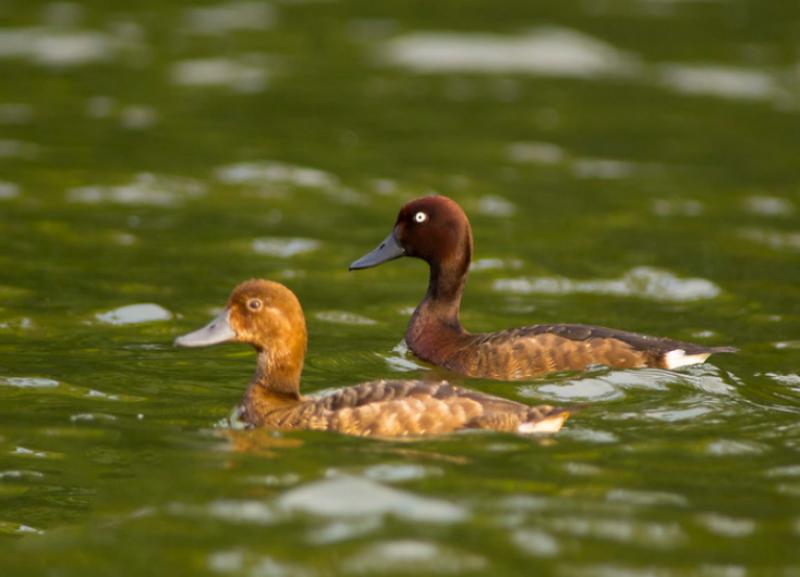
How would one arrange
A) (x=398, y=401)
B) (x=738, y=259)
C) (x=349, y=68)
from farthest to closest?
(x=349, y=68)
(x=738, y=259)
(x=398, y=401)

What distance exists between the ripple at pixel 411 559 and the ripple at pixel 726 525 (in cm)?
106

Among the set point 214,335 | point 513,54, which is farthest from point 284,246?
point 513,54

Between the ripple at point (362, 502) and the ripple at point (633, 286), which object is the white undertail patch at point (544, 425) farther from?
the ripple at point (633, 286)

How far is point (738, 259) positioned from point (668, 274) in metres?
0.80

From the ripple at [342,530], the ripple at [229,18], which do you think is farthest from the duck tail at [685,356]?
the ripple at [229,18]

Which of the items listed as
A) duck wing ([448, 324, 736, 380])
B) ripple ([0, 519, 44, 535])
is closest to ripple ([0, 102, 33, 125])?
duck wing ([448, 324, 736, 380])

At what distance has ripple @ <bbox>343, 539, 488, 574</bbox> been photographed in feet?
21.7

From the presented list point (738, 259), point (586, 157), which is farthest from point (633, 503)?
point (586, 157)

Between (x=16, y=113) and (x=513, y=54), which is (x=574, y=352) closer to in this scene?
(x=16, y=113)

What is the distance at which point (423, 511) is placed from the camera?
7164 millimetres

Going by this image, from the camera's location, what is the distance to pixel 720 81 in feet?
66.2

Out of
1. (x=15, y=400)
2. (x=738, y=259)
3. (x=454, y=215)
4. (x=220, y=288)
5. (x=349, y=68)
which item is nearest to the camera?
(x=15, y=400)

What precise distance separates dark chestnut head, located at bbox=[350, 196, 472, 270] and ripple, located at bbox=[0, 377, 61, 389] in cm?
220

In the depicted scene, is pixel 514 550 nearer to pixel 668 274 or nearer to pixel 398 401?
pixel 398 401
